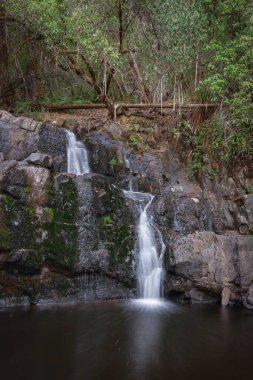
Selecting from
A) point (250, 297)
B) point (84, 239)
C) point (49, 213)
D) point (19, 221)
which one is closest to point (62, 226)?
point (49, 213)

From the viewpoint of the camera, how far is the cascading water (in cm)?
876

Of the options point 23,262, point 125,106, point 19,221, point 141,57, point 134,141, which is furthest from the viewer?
point 141,57

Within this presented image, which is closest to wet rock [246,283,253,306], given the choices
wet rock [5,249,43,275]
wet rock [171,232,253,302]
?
wet rock [171,232,253,302]

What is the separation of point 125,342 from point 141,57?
38.4ft

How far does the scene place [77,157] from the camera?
1082cm

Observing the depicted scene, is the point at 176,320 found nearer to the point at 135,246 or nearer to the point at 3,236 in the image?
the point at 135,246

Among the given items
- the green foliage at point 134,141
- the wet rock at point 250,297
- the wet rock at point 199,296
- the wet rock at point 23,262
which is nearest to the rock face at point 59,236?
the wet rock at point 23,262

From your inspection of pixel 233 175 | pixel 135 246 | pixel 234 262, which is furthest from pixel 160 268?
pixel 233 175

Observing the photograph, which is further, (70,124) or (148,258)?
(70,124)

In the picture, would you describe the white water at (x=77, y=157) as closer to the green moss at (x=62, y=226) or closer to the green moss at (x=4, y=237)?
the green moss at (x=62, y=226)

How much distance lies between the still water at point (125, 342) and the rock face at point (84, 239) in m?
0.56

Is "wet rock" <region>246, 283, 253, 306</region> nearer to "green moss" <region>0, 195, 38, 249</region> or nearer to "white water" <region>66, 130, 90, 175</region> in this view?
"green moss" <region>0, 195, 38, 249</region>

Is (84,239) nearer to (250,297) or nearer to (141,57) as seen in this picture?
(250,297)

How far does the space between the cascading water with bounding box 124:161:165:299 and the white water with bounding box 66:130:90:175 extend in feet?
5.88
